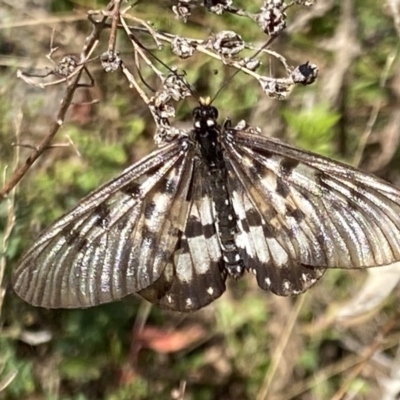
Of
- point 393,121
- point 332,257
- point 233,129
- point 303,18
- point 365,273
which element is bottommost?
point 332,257

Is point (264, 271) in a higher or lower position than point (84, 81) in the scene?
lower

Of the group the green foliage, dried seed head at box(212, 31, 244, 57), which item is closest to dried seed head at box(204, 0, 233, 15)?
dried seed head at box(212, 31, 244, 57)

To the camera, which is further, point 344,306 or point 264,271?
point 344,306

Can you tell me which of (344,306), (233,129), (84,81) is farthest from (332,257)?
(84,81)

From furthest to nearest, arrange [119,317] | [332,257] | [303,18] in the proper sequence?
[303,18], [119,317], [332,257]

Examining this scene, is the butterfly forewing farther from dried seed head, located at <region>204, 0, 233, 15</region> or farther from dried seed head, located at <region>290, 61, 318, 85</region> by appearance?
dried seed head, located at <region>204, 0, 233, 15</region>

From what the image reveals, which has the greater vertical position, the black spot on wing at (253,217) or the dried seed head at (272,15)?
the dried seed head at (272,15)

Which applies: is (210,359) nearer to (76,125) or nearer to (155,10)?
(76,125)

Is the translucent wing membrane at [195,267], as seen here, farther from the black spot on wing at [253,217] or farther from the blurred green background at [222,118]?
the blurred green background at [222,118]

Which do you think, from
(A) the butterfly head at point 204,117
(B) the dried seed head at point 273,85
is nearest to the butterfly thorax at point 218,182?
(A) the butterfly head at point 204,117
